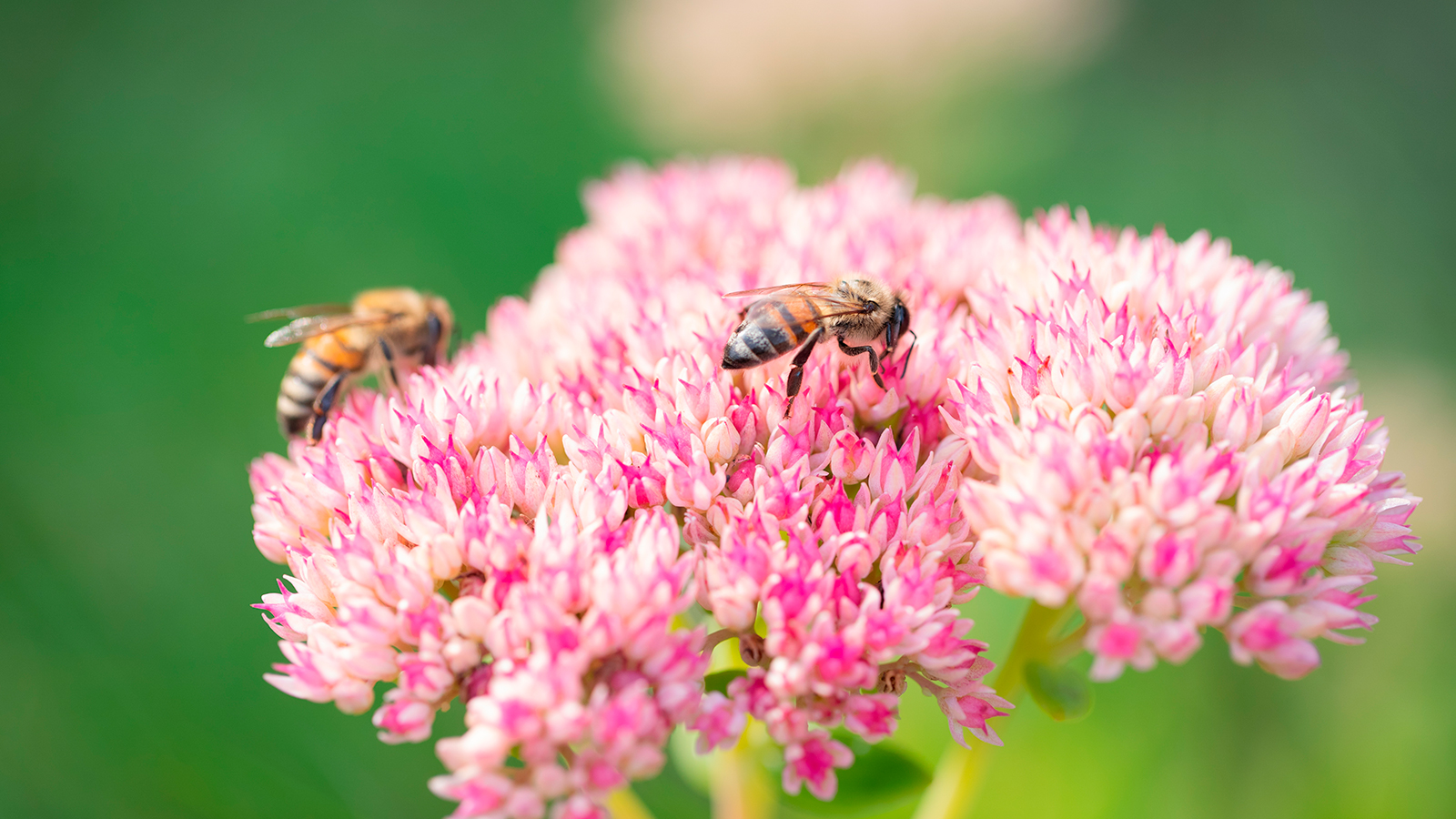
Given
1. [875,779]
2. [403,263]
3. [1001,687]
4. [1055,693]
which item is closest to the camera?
[1055,693]

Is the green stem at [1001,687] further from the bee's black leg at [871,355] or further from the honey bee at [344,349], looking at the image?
the honey bee at [344,349]

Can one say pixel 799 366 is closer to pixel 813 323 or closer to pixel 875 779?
pixel 813 323

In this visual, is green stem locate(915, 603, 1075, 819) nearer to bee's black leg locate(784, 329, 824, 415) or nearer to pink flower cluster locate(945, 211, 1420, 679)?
pink flower cluster locate(945, 211, 1420, 679)

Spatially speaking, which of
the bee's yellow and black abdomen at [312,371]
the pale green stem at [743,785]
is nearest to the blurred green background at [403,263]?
the pale green stem at [743,785]

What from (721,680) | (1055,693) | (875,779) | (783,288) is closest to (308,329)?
(783,288)

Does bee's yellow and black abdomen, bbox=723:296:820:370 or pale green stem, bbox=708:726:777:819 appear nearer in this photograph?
bee's yellow and black abdomen, bbox=723:296:820:370

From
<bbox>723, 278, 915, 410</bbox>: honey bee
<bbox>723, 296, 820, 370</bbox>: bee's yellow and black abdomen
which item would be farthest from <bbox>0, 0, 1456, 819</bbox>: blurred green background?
<bbox>723, 296, 820, 370</bbox>: bee's yellow and black abdomen
